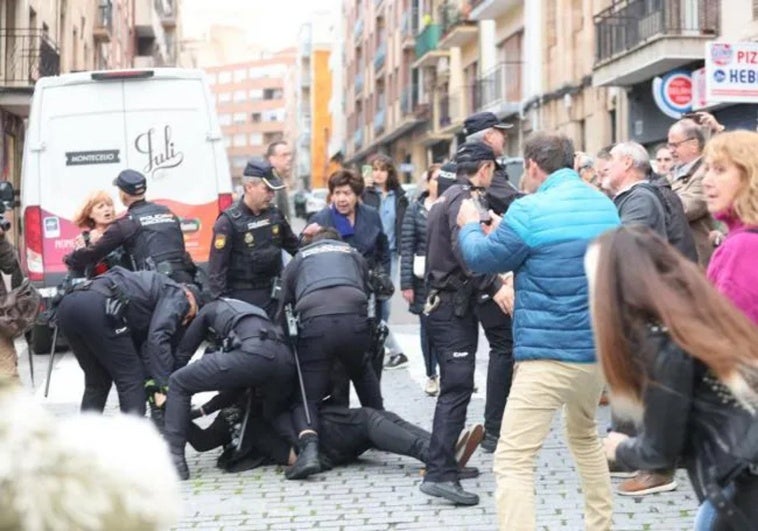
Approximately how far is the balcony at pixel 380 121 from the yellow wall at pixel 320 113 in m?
38.8

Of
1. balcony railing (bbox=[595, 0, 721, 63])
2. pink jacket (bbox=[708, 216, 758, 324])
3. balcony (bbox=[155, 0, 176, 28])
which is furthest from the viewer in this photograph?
balcony (bbox=[155, 0, 176, 28])

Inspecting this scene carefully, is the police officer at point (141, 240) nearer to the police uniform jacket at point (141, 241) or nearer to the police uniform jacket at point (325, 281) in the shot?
the police uniform jacket at point (141, 241)

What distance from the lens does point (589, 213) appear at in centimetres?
511

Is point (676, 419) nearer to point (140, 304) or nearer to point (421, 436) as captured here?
point (421, 436)

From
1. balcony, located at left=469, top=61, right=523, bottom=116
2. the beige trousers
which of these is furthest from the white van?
balcony, located at left=469, top=61, right=523, bottom=116

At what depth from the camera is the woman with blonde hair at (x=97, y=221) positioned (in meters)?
8.41

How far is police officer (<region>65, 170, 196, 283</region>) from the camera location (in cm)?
831

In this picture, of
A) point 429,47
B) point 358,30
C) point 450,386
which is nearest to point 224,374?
point 450,386

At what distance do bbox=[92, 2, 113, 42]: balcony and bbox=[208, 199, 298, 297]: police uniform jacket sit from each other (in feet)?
112

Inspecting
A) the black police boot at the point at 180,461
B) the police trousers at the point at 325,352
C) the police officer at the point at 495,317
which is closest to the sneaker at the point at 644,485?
the police officer at the point at 495,317

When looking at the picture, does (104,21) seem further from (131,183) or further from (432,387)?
(131,183)

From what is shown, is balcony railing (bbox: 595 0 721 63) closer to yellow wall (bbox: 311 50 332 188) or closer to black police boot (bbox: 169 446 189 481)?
black police boot (bbox: 169 446 189 481)

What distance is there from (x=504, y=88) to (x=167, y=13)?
4113 centimetres

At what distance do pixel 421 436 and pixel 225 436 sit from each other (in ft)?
4.00
